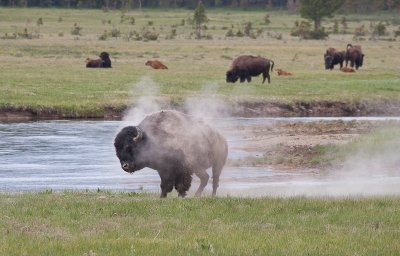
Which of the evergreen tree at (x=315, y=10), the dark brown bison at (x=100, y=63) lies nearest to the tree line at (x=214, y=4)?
the evergreen tree at (x=315, y=10)

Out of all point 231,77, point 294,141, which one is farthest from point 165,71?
point 294,141

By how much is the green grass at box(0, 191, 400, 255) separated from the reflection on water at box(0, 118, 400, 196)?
421 cm

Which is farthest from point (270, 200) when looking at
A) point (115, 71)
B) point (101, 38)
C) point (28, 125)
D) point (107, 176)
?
point (101, 38)

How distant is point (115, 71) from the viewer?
44312 mm

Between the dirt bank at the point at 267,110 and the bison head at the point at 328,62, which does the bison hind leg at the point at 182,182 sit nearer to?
the dirt bank at the point at 267,110

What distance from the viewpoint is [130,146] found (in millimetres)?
15328

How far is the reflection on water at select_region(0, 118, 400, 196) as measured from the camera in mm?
19609

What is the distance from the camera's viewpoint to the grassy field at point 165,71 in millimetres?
34891

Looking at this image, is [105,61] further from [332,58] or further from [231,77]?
[332,58]

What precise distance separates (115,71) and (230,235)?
109ft

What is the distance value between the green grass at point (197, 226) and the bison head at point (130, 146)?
700 millimetres

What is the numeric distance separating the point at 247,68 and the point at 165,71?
12.2ft

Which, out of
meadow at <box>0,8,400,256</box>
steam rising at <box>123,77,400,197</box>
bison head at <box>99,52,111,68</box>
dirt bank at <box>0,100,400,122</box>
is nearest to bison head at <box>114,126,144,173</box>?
meadow at <box>0,8,400,256</box>

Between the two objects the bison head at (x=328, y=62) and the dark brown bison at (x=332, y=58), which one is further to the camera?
the dark brown bison at (x=332, y=58)
